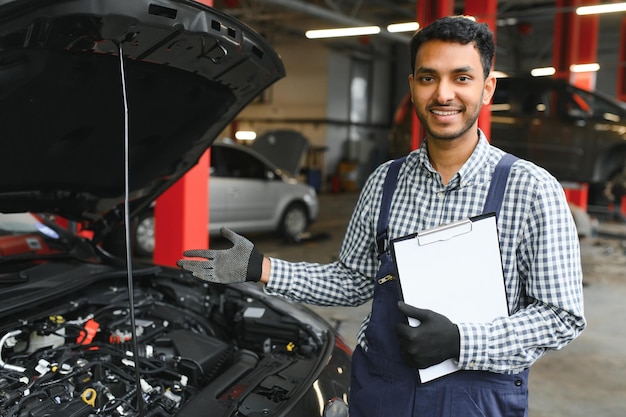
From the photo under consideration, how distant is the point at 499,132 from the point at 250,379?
7.37 m

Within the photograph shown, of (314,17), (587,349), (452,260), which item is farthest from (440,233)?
(314,17)

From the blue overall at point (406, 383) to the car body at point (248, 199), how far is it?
17.5 feet

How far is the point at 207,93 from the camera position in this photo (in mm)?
2029

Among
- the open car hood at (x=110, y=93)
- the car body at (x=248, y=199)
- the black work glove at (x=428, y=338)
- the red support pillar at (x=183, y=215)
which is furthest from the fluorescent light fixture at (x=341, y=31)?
the black work glove at (x=428, y=338)

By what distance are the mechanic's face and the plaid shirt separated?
0.29ft

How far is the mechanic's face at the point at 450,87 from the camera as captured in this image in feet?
4.45

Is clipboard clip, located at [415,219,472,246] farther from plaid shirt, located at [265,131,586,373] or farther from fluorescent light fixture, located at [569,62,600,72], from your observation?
fluorescent light fixture, located at [569,62,600,72]

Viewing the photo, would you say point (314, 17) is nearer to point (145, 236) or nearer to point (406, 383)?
point (145, 236)

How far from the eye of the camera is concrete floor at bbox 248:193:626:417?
11.5 ft

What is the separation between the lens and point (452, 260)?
4.33 ft

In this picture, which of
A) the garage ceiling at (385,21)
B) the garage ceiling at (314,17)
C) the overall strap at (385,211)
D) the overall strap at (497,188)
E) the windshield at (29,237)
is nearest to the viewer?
the overall strap at (497,188)

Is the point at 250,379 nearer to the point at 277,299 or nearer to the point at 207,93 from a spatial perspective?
the point at 277,299

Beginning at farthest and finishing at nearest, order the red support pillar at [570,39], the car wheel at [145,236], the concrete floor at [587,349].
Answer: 1. the red support pillar at [570,39]
2. the car wheel at [145,236]
3. the concrete floor at [587,349]

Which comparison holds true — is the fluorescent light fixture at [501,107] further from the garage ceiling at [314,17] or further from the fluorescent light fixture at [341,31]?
the garage ceiling at [314,17]
